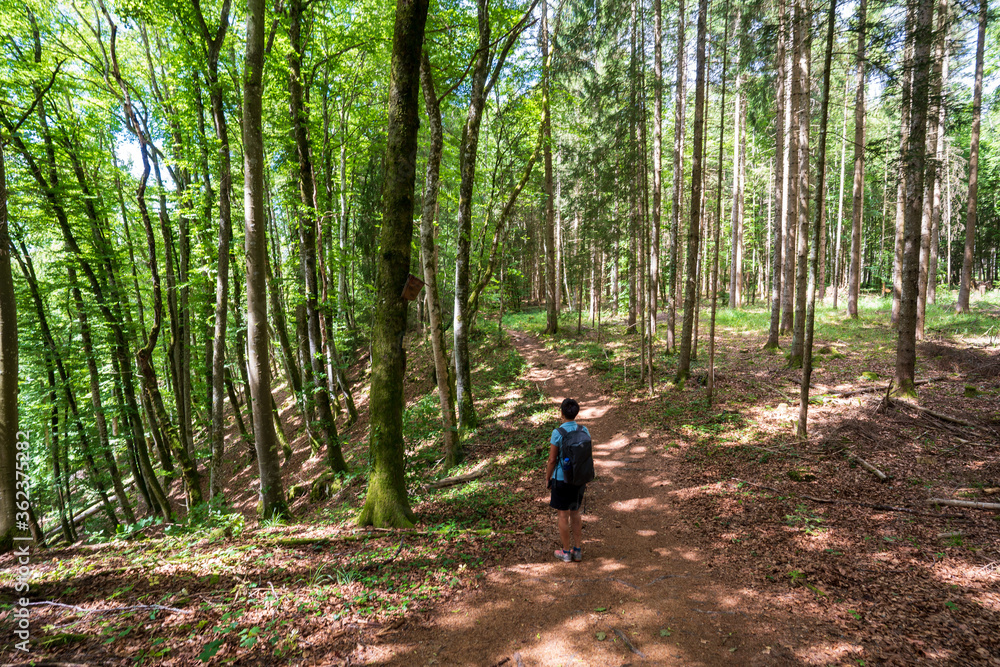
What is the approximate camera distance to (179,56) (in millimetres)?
9141

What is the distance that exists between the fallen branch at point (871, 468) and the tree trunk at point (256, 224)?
32.3 feet

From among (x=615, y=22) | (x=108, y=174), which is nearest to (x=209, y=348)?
(x=108, y=174)

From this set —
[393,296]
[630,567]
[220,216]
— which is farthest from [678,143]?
[220,216]

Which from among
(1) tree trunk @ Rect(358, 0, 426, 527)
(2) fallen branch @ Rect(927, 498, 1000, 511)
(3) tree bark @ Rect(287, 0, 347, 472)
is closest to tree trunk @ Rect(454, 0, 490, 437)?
(3) tree bark @ Rect(287, 0, 347, 472)

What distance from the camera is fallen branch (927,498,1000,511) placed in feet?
16.8

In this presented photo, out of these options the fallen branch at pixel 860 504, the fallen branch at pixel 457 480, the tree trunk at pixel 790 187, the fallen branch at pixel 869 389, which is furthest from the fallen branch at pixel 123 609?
the tree trunk at pixel 790 187

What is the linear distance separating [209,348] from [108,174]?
8.48m

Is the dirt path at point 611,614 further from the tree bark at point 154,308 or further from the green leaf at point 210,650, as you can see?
the tree bark at point 154,308

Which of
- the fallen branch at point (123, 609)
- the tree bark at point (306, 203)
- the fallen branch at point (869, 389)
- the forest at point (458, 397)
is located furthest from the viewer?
the fallen branch at point (869, 389)

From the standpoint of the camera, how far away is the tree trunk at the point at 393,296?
5.71 metres

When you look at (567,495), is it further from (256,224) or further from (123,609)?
(256,224)
